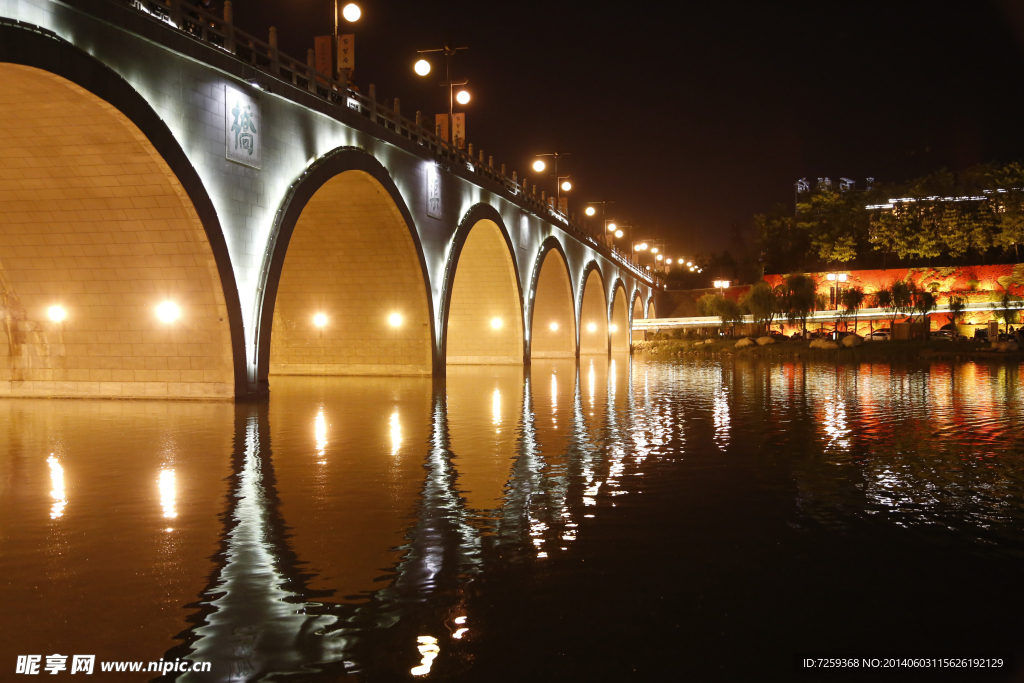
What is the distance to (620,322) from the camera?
71688 mm

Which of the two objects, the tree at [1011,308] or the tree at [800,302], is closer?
the tree at [800,302]

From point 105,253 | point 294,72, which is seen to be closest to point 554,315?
point 294,72

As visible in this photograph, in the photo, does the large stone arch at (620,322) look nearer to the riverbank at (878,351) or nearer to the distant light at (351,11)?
the riverbank at (878,351)

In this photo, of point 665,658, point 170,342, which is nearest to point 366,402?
point 170,342

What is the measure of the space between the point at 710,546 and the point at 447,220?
917 inches

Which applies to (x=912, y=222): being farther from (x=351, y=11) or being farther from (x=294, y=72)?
(x=294, y=72)

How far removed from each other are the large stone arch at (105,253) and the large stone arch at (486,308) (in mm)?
20068

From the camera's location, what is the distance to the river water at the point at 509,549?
4129 millimetres

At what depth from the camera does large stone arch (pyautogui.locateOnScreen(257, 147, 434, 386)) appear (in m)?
23.8

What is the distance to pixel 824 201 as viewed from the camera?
9625 cm

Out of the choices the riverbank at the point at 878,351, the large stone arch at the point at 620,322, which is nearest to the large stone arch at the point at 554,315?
the riverbank at the point at 878,351

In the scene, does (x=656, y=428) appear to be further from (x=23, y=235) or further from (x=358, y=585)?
(x=23, y=235)

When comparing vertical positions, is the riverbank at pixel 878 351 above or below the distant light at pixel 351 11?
below

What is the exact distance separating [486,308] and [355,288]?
13.4 metres
